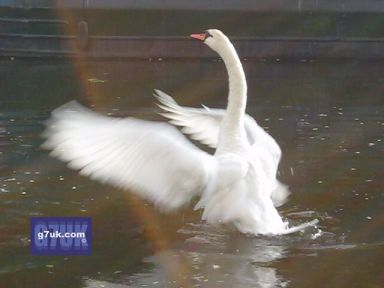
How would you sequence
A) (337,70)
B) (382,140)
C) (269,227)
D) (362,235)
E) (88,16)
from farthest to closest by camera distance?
(88,16), (337,70), (382,140), (362,235), (269,227)

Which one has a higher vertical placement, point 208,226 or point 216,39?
point 216,39

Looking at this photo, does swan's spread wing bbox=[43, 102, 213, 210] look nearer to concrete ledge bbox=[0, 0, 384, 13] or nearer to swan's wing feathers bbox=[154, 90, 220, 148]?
swan's wing feathers bbox=[154, 90, 220, 148]

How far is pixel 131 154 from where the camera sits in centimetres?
700

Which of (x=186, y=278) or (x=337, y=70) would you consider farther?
(x=337, y=70)

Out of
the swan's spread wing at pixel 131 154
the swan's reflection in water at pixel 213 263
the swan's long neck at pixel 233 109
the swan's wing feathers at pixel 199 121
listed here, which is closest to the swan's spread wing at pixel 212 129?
the swan's wing feathers at pixel 199 121

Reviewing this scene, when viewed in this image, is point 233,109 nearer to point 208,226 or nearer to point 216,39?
point 216,39

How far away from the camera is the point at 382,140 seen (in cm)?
1353

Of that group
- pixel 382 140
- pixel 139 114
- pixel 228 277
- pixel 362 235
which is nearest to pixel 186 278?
pixel 228 277

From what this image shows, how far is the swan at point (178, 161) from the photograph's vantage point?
22.3 feet

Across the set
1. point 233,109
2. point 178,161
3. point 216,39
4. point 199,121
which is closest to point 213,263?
point 178,161

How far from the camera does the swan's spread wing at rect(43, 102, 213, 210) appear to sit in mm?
6746

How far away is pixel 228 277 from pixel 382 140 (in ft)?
23.3

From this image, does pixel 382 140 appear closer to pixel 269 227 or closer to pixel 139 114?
pixel 139 114

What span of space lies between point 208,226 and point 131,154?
5.15 ft
